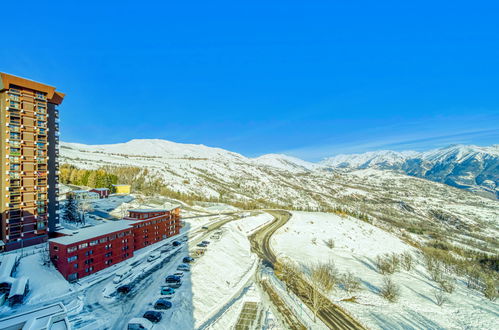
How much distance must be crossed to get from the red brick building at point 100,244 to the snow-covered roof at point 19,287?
4.96m

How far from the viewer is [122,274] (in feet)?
139

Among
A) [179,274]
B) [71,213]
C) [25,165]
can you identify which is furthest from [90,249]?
[71,213]

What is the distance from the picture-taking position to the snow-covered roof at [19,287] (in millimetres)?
32531

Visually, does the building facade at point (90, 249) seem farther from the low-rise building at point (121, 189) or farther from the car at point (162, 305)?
the low-rise building at point (121, 189)

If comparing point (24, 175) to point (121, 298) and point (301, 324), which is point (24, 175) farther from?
point (301, 324)

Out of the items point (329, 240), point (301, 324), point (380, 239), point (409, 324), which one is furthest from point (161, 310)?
point (380, 239)

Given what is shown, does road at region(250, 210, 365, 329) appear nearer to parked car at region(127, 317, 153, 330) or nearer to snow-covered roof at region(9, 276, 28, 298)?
parked car at region(127, 317, 153, 330)

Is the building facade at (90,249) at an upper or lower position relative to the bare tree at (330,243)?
upper

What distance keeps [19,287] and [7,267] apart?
30.1 ft

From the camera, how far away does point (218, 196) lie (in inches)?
5950

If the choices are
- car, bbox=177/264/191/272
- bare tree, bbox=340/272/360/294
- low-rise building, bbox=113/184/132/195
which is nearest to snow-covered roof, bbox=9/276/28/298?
car, bbox=177/264/191/272

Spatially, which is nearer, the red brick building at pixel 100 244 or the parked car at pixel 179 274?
the red brick building at pixel 100 244

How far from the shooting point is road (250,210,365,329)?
34594 mm

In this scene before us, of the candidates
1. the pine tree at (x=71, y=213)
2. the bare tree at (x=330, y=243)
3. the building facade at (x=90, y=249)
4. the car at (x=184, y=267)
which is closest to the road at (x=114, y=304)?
the car at (x=184, y=267)
